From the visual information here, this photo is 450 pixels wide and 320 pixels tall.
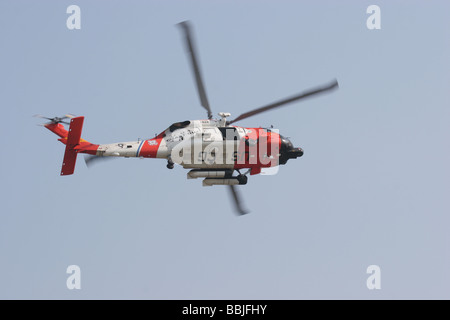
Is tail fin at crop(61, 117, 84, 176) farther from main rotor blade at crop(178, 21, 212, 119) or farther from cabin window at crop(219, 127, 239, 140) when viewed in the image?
cabin window at crop(219, 127, 239, 140)

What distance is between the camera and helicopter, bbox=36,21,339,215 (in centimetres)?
3080

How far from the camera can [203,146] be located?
31.3m

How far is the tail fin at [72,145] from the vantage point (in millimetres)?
30750

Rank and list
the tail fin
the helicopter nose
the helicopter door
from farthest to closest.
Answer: the helicopter nose, the helicopter door, the tail fin

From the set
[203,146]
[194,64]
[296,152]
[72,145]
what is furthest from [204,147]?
[72,145]

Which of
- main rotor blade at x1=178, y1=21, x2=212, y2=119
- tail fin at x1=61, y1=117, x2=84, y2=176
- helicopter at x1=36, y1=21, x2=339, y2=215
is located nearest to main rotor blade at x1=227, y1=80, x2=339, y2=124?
helicopter at x1=36, y1=21, x2=339, y2=215

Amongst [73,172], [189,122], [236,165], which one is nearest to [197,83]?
[189,122]

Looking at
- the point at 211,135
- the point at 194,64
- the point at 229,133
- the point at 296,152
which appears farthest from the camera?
the point at 296,152

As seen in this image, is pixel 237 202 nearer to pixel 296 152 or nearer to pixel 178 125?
pixel 296 152

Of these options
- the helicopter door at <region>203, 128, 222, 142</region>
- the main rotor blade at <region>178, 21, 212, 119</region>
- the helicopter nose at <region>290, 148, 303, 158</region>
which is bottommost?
the helicopter nose at <region>290, 148, 303, 158</region>

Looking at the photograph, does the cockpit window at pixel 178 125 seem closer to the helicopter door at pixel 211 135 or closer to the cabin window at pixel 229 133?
the helicopter door at pixel 211 135

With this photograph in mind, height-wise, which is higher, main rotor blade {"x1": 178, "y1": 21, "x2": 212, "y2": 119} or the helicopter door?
main rotor blade {"x1": 178, "y1": 21, "x2": 212, "y2": 119}

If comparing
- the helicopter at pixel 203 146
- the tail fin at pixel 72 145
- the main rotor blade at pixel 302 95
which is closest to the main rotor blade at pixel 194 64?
the helicopter at pixel 203 146

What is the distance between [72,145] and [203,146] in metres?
5.14
